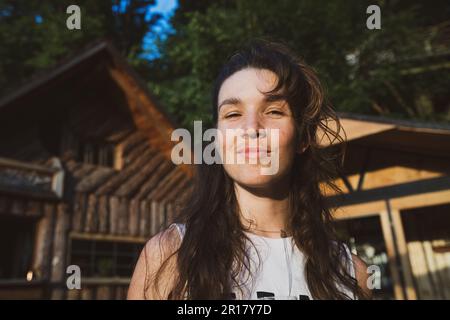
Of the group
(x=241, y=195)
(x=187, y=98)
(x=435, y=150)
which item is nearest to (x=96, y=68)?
(x=187, y=98)

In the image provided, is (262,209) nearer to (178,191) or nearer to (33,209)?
(33,209)

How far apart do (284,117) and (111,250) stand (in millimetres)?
Result: 8719

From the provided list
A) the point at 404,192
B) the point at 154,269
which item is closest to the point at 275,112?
the point at 154,269

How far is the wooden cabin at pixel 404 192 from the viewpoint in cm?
613

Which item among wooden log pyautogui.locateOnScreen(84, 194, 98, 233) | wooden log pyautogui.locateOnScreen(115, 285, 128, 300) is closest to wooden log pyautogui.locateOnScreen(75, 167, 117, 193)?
wooden log pyautogui.locateOnScreen(84, 194, 98, 233)

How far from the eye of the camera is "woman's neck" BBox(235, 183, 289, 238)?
1.57 metres

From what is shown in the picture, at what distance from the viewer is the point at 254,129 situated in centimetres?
144

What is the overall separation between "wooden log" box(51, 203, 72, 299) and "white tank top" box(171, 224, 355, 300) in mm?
7591

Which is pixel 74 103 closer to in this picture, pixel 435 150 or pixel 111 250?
pixel 111 250

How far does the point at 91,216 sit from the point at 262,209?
8.20 metres

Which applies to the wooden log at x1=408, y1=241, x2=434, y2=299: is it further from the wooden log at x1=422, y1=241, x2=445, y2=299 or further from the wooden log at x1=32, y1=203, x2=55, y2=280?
the wooden log at x1=32, y1=203, x2=55, y2=280

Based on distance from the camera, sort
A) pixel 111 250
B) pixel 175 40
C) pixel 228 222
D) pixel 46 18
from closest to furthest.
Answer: pixel 228 222 → pixel 111 250 → pixel 175 40 → pixel 46 18

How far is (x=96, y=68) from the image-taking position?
984 centimetres

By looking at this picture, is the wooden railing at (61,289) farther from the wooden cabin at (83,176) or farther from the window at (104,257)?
the window at (104,257)
